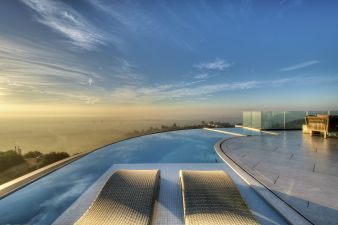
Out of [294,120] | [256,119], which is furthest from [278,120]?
[256,119]

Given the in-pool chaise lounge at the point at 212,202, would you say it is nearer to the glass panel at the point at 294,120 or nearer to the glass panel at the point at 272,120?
the glass panel at the point at 272,120

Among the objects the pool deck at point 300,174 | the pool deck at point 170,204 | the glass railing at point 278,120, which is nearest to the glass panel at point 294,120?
the glass railing at point 278,120

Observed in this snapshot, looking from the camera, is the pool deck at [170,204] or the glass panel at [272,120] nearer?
the pool deck at [170,204]

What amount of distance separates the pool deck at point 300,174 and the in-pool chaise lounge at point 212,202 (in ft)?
3.02

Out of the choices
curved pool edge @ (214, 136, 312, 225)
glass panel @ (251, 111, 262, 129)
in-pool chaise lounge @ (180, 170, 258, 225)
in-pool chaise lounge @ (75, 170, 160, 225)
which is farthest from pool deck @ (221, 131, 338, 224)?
glass panel @ (251, 111, 262, 129)

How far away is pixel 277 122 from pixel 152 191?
1394 cm

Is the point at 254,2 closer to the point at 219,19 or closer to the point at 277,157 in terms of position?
the point at 219,19

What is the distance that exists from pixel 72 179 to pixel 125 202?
8.18 ft

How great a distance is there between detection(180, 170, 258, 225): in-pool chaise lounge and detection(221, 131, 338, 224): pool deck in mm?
920

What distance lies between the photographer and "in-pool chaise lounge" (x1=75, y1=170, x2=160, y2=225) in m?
2.79

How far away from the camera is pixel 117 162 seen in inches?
268

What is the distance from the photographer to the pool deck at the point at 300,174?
325cm

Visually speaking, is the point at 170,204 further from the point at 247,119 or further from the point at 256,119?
the point at 247,119

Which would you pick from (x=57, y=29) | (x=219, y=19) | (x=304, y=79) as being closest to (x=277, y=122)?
(x=304, y=79)
